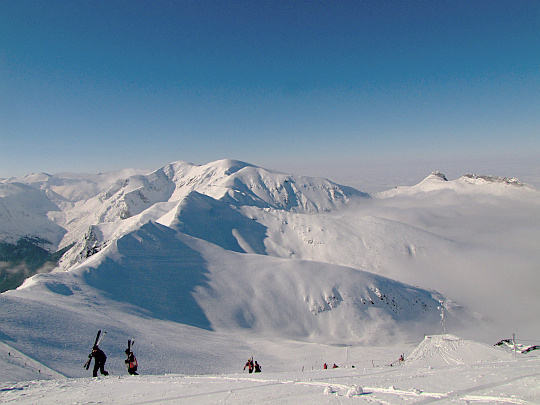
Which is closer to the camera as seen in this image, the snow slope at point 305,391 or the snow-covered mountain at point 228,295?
the snow slope at point 305,391

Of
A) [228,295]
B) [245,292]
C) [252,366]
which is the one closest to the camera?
[252,366]

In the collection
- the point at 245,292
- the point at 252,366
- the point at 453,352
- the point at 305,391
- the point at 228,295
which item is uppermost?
the point at 305,391

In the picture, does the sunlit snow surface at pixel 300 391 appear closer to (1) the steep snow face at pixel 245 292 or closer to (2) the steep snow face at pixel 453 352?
(2) the steep snow face at pixel 453 352

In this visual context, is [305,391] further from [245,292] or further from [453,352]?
[245,292]

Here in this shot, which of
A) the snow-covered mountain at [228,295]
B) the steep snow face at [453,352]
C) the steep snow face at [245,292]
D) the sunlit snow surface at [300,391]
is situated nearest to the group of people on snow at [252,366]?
the snow-covered mountain at [228,295]

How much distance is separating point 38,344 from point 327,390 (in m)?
22.7

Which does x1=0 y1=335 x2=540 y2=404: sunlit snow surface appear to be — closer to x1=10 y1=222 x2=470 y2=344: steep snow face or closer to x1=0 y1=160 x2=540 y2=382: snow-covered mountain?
x1=0 y1=160 x2=540 y2=382: snow-covered mountain

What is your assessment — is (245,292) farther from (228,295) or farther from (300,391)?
(300,391)

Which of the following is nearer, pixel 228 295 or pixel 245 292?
pixel 228 295

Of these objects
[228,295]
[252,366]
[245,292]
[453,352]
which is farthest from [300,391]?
[245,292]

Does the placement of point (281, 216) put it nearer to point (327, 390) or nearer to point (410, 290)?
point (410, 290)

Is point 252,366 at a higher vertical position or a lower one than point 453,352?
higher

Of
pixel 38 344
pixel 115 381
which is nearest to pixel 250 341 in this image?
pixel 38 344

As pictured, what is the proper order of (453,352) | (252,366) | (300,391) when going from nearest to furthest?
(300,391) < (252,366) < (453,352)
